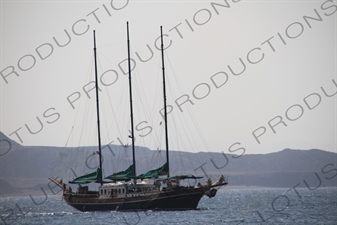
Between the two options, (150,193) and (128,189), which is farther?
(128,189)

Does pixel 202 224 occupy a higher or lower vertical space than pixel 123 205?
lower

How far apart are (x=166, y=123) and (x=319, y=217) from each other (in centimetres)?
2347

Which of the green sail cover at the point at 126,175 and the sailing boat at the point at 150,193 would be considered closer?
the sailing boat at the point at 150,193

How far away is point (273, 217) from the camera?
299 feet

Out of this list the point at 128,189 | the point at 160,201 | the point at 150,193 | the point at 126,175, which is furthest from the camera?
the point at 126,175

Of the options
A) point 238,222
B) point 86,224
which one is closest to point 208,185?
point 238,222

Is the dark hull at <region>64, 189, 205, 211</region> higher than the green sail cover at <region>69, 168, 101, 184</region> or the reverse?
the reverse

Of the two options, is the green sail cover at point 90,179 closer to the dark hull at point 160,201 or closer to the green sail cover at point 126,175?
the green sail cover at point 126,175

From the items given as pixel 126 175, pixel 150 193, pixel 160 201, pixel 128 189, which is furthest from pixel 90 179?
pixel 160 201

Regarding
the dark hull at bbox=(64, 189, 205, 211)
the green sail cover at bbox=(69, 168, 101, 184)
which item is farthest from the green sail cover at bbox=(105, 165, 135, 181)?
the dark hull at bbox=(64, 189, 205, 211)

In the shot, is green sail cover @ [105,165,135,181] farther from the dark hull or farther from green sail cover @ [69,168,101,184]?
the dark hull

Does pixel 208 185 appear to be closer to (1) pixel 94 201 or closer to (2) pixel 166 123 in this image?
(2) pixel 166 123

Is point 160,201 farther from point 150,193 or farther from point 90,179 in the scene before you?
point 90,179

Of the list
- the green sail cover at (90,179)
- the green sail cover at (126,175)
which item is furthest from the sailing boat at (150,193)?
the green sail cover at (90,179)
